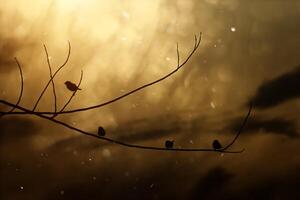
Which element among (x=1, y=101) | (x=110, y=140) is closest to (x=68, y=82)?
(x=110, y=140)

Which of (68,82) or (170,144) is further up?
(68,82)

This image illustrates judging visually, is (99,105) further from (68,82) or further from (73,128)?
(68,82)

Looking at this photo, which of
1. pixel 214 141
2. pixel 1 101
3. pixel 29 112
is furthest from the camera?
pixel 214 141

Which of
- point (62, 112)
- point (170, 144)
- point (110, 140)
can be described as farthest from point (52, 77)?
point (170, 144)

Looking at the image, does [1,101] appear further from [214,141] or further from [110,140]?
[214,141]

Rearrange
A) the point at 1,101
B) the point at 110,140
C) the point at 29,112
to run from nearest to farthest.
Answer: the point at 1,101, the point at 29,112, the point at 110,140

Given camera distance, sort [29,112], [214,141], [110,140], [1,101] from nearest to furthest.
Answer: [1,101], [29,112], [110,140], [214,141]

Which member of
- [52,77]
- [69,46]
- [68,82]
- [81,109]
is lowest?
[81,109]

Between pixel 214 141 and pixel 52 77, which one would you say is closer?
pixel 52 77

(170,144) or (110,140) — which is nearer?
(110,140)
